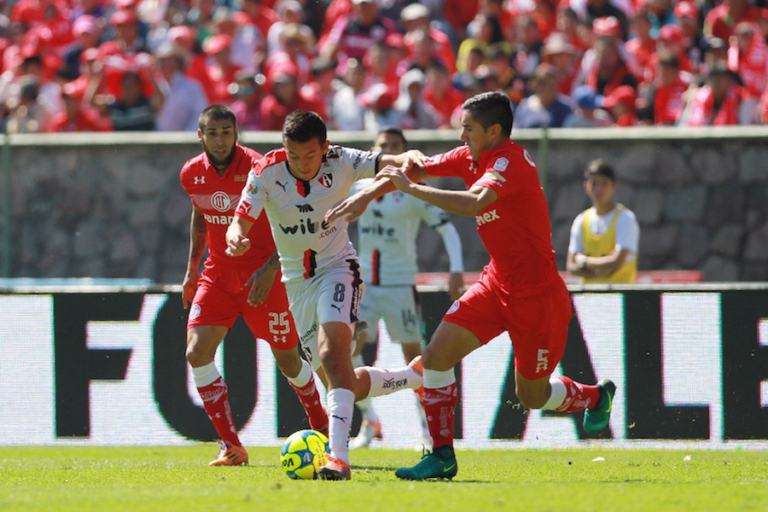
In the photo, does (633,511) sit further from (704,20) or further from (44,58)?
(44,58)

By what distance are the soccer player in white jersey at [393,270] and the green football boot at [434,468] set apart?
2400 millimetres

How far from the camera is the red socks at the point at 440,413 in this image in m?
7.65

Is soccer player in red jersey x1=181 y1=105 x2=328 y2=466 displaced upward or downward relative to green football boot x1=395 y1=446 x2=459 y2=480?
upward

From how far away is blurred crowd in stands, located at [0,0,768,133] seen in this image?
14312 mm

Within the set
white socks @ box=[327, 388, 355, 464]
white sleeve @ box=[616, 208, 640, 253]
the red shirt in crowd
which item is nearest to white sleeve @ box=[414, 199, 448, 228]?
white sleeve @ box=[616, 208, 640, 253]

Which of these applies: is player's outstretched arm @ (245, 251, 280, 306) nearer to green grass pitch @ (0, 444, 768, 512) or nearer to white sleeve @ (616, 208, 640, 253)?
green grass pitch @ (0, 444, 768, 512)

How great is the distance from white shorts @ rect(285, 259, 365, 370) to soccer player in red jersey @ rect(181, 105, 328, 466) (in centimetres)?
46

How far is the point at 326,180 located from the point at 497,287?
1.33 m

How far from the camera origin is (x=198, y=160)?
884 centimetres

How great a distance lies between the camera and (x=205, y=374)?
8758mm

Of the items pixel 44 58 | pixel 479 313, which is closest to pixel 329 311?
pixel 479 313

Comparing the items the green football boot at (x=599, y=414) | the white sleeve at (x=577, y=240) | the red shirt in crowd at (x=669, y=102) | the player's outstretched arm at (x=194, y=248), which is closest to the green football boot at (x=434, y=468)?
the green football boot at (x=599, y=414)

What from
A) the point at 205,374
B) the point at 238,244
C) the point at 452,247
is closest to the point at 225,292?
the point at 205,374

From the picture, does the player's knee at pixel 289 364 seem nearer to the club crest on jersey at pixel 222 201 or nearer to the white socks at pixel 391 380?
the white socks at pixel 391 380
